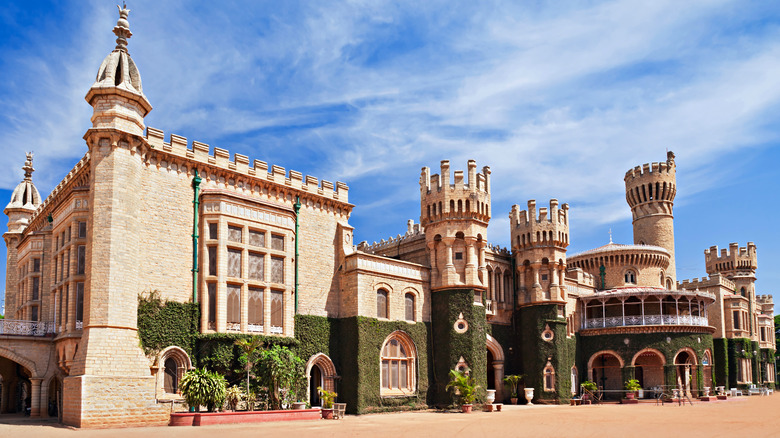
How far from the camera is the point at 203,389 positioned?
26.0 metres

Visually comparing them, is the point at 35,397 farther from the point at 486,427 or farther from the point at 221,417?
the point at 486,427

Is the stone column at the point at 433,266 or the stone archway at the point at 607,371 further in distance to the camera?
the stone archway at the point at 607,371

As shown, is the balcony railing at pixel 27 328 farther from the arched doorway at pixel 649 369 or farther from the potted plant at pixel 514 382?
the arched doorway at pixel 649 369

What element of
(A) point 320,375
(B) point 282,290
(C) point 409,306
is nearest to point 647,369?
(C) point 409,306

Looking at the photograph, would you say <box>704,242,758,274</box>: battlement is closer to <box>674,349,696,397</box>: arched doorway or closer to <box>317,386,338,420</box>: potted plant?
<box>674,349,696,397</box>: arched doorway

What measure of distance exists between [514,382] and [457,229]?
11132mm

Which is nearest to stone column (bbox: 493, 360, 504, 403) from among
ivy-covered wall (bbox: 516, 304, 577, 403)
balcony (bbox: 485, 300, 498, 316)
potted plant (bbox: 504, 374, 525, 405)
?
potted plant (bbox: 504, 374, 525, 405)

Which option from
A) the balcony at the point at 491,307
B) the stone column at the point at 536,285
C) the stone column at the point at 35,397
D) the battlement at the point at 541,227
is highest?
the battlement at the point at 541,227

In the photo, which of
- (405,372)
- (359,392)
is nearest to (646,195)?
(405,372)

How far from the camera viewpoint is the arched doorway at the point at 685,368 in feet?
159

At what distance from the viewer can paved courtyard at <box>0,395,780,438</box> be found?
22219 mm

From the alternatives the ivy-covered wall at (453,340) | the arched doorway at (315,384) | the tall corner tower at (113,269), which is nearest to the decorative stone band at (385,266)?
the ivy-covered wall at (453,340)

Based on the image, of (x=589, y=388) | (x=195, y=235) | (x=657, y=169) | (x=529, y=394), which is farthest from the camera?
(x=657, y=169)

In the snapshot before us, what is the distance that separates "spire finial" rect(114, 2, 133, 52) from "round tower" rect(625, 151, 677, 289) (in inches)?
1907
